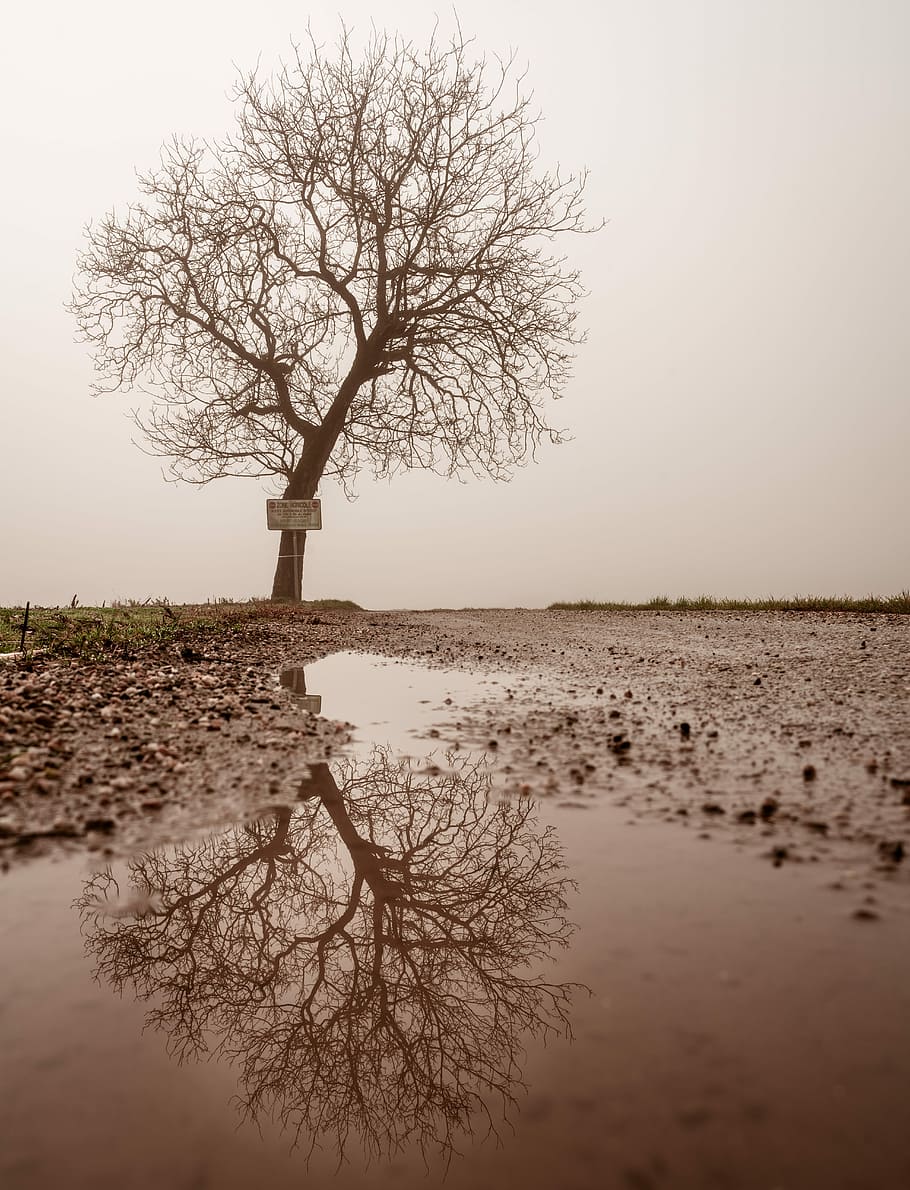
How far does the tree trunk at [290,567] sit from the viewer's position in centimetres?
2367

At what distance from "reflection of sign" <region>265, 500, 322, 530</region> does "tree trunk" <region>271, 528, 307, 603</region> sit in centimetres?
71

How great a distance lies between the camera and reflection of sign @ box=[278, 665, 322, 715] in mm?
7654

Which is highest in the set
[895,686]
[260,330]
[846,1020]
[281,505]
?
[260,330]

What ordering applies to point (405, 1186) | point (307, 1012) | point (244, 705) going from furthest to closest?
point (244, 705) < point (307, 1012) < point (405, 1186)

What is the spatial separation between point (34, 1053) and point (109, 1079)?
307 millimetres

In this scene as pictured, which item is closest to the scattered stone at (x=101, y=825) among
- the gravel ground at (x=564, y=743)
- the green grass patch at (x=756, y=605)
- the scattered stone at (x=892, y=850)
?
the gravel ground at (x=564, y=743)

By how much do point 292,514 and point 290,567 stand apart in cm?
185

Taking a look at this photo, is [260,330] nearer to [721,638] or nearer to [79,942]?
[721,638]

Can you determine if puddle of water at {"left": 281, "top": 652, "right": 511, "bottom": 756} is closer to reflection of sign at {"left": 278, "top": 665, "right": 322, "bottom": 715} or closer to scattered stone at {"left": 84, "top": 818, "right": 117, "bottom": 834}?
reflection of sign at {"left": 278, "top": 665, "right": 322, "bottom": 715}

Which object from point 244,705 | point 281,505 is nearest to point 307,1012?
point 244,705

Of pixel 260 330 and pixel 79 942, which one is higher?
pixel 260 330

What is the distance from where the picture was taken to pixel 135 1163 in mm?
1969

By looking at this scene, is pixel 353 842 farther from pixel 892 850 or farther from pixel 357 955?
pixel 892 850

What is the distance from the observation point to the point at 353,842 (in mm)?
4262
